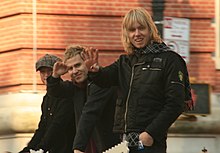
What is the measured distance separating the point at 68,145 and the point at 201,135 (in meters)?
5.20

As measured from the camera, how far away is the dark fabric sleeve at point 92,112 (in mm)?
6648

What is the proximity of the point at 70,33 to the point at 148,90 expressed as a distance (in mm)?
6495

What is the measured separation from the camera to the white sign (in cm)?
1011

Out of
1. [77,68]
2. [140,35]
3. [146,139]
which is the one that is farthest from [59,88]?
[146,139]

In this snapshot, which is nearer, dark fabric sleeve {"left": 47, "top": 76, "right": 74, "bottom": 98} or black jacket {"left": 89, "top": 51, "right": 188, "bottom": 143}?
black jacket {"left": 89, "top": 51, "right": 188, "bottom": 143}

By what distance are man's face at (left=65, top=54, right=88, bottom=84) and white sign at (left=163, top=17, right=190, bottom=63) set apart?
3.16m

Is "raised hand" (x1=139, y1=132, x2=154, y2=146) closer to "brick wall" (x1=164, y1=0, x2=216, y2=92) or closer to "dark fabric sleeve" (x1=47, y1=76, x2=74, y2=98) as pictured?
"dark fabric sleeve" (x1=47, y1=76, x2=74, y2=98)

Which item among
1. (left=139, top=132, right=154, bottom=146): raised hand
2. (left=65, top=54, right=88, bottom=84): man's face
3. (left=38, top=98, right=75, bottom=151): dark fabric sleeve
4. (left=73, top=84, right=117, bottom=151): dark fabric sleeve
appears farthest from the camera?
(left=38, top=98, right=75, bottom=151): dark fabric sleeve

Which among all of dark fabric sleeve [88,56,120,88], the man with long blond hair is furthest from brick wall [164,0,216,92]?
the man with long blond hair

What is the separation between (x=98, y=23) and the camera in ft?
40.5

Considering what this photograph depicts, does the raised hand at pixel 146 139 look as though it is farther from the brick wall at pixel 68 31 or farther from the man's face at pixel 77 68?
the brick wall at pixel 68 31

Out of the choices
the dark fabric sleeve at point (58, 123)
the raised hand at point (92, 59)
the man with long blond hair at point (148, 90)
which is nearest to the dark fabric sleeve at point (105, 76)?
the raised hand at point (92, 59)

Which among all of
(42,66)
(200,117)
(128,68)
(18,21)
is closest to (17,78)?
(18,21)

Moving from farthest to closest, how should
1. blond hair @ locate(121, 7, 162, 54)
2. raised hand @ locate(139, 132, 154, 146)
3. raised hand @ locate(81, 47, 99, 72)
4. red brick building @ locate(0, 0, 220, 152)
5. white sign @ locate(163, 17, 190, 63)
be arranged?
red brick building @ locate(0, 0, 220, 152), white sign @ locate(163, 17, 190, 63), raised hand @ locate(81, 47, 99, 72), blond hair @ locate(121, 7, 162, 54), raised hand @ locate(139, 132, 154, 146)
